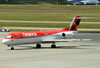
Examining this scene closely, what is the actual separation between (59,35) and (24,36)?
6.39 m

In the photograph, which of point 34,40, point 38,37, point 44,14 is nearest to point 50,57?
point 34,40

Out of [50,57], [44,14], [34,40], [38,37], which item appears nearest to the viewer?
[50,57]

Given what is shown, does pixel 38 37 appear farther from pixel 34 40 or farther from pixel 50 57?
pixel 50 57

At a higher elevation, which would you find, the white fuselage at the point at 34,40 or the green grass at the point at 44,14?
the white fuselage at the point at 34,40

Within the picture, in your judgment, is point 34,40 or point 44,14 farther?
point 44,14

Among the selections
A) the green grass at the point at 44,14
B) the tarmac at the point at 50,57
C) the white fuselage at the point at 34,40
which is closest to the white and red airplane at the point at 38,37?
the white fuselage at the point at 34,40

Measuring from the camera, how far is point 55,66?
38719 mm

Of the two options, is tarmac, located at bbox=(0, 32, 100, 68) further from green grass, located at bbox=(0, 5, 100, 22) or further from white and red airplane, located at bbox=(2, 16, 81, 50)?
green grass, located at bbox=(0, 5, 100, 22)

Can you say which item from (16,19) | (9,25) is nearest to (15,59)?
(9,25)

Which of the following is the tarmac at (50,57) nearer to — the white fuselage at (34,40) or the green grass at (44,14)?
the white fuselage at (34,40)

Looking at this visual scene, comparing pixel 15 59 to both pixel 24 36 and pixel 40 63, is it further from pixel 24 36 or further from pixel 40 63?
pixel 24 36

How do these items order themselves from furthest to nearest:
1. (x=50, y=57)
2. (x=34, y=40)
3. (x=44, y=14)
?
(x=44, y=14) < (x=34, y=40) < (x=50, y=57)

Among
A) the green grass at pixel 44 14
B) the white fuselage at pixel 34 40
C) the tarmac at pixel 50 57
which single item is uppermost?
the white fuselage at pixel 34 40

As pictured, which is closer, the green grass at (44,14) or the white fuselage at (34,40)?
the white fuselage at (34,40)
